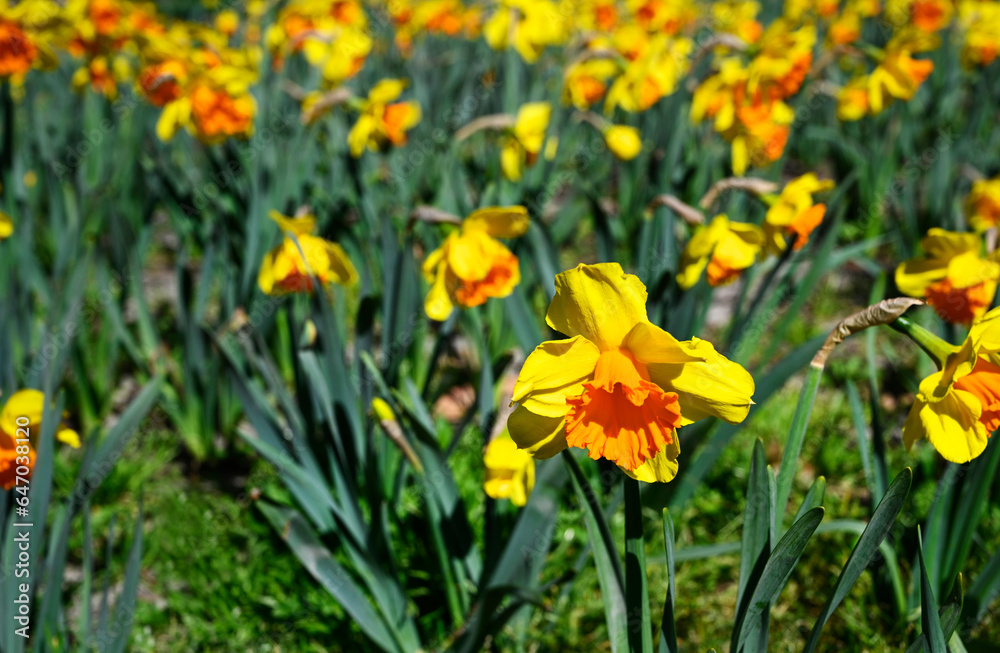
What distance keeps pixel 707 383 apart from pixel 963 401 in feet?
1.28

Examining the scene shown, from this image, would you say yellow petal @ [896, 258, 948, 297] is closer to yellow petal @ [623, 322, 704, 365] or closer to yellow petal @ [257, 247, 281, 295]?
yellow petal @ [623, 322, 704, 365]

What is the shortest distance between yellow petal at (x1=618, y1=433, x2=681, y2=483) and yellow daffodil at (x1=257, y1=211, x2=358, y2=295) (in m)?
0.87

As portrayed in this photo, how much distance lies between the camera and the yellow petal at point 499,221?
4.99 feet

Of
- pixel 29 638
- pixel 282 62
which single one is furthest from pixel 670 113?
pixel 29 638

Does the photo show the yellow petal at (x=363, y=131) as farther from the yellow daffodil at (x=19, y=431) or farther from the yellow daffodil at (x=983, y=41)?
the yellow daffodil at (x=983, y=41)

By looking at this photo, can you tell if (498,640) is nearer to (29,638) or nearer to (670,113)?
(29,638)

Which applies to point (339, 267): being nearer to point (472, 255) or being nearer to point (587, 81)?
point (472, 255)

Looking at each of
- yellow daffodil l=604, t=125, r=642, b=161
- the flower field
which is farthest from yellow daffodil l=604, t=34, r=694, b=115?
yellow daffodil l=604, t=125, r=642, b=161

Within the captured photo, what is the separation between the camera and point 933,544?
1.43m

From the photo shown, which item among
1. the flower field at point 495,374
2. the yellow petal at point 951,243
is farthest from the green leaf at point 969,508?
the yellow petal at point 951,243

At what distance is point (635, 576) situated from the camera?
1.04 m

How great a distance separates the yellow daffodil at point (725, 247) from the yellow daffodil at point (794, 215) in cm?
5

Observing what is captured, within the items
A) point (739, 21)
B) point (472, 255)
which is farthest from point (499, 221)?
point (739, 21)

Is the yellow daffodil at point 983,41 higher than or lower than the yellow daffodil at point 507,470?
higher
